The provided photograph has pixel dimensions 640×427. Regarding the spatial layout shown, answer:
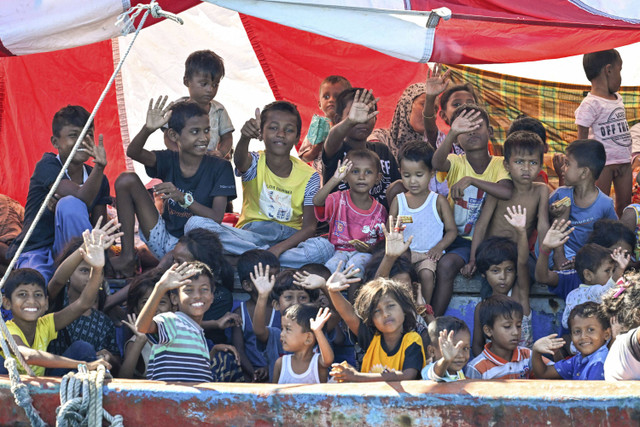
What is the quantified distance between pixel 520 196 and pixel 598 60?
140 centimetres

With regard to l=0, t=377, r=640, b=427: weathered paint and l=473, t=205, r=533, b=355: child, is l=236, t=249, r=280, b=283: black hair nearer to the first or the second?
l=473, t=205, r=533, b=355: child

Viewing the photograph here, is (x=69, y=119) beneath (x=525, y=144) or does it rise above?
above

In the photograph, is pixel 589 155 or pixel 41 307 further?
pixel 589 155

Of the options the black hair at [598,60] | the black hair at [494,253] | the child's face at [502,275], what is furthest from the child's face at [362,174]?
the black hair at [598,60]

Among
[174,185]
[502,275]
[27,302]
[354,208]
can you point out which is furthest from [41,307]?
[502,275]

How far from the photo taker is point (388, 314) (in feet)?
15.3

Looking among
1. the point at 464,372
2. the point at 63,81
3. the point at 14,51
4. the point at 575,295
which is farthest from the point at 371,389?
the point at 63,81

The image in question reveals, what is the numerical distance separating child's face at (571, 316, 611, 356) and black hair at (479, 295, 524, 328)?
323 mm

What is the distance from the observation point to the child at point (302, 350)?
4711 mm

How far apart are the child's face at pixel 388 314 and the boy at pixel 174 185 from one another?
1.52 meters

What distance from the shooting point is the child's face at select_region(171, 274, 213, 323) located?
494cm

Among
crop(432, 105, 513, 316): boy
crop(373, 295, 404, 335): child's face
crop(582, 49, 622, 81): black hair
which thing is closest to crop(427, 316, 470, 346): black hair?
crop(373, 295, 404, 335): child's face

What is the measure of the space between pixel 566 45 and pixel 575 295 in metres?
1.34

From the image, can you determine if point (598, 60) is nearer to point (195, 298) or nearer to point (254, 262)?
point (254, 262)
